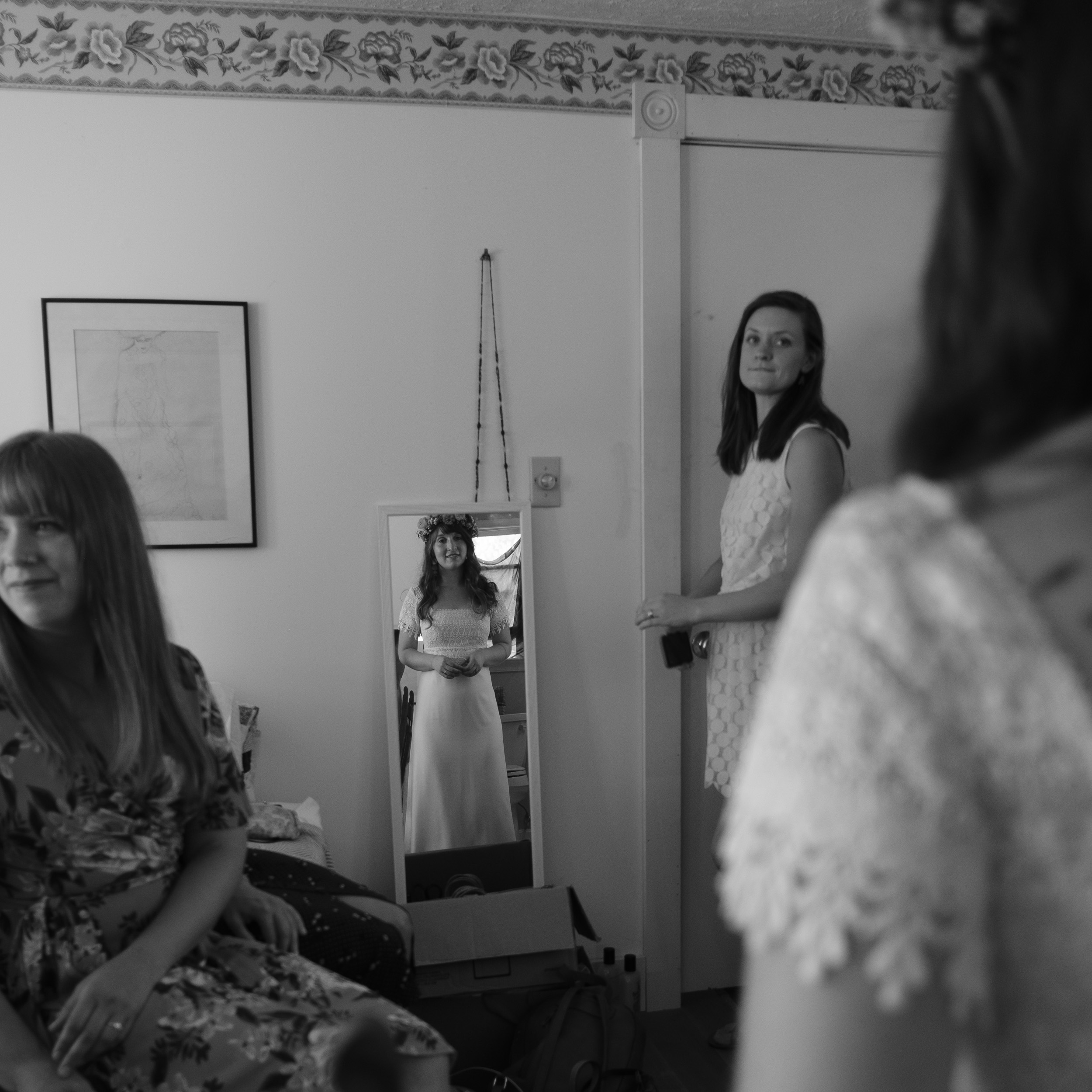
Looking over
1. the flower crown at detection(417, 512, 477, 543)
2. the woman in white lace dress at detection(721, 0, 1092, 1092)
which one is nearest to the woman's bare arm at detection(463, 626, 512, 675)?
the flower crown at detection(417, 512, 477, 543)

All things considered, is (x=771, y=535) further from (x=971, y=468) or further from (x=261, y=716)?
(x=971, y=468)

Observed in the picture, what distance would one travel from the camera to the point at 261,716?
2584 millimetres

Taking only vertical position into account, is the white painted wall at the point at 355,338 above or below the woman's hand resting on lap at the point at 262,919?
above

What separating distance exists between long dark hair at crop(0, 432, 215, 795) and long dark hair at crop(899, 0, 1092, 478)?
1.24 m

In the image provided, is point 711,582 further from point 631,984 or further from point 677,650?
point 631,984

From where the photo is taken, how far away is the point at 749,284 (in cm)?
273

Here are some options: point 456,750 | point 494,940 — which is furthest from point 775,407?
point 494,940

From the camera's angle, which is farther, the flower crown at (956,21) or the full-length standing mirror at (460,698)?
the full-length standing mirror at (460,698)

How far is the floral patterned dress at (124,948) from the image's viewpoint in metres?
1.27

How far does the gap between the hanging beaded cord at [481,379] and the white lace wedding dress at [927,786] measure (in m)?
2.33

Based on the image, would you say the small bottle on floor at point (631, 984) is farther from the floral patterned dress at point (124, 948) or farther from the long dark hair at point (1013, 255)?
the long dark hair at point (1013, 255)

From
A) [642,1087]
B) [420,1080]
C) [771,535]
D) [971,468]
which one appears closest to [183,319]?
[771,535]

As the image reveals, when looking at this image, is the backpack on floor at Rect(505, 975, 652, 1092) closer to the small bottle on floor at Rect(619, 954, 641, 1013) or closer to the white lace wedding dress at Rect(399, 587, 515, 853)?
the small bottle on floor at Rect(619, 954, 641, 1013)

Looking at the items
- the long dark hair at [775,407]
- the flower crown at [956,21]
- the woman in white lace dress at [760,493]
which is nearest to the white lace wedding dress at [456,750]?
the woman in white lace dress at [760,493]
